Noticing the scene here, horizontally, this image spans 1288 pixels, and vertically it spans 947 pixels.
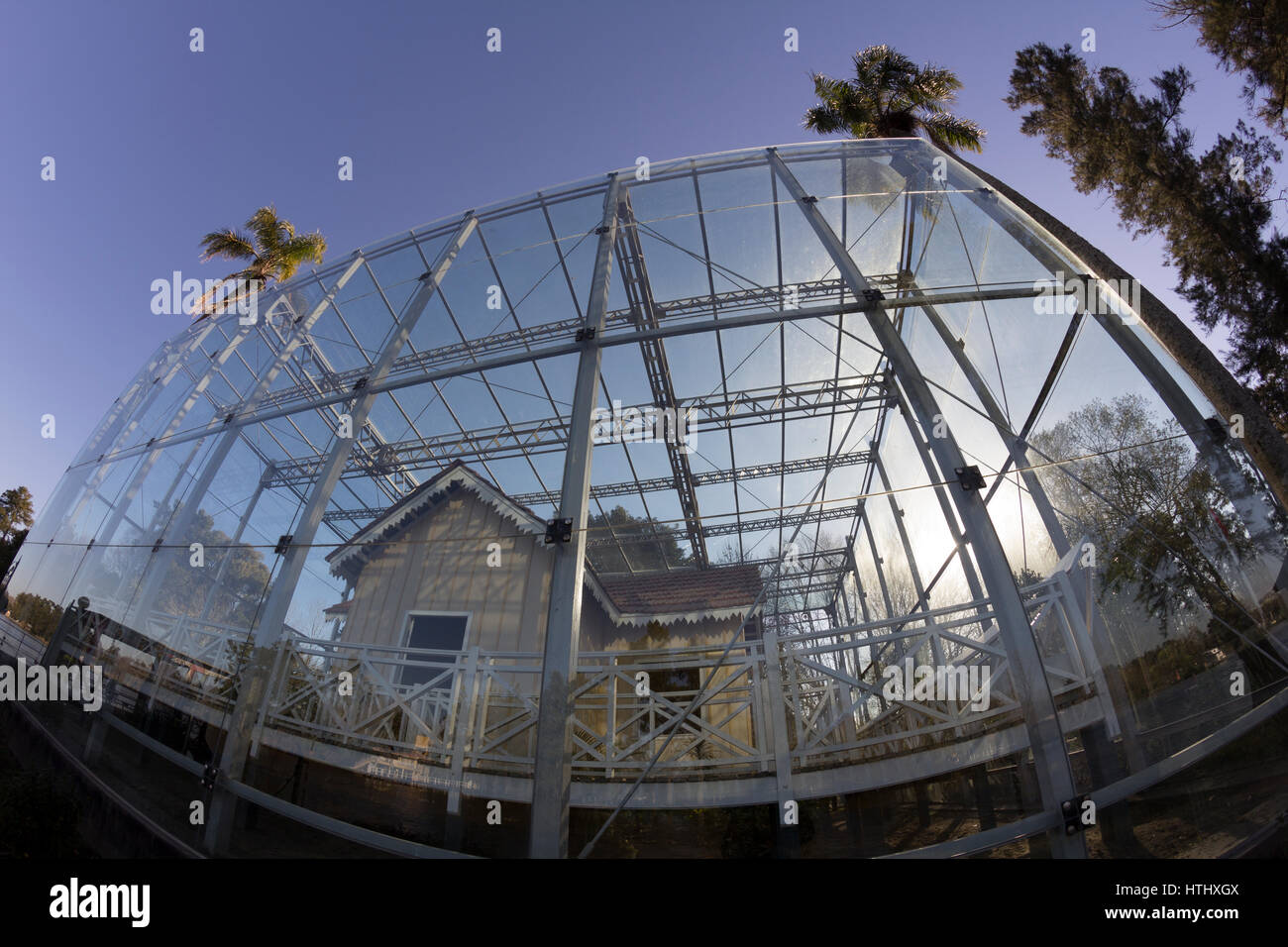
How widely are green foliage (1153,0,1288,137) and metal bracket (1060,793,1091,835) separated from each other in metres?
12.5

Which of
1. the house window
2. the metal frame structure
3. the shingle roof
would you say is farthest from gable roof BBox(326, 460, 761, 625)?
the house window

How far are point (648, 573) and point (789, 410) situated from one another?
4658mm

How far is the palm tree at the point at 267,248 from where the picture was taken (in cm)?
1875

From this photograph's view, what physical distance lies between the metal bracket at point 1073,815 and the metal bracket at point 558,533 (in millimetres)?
3758

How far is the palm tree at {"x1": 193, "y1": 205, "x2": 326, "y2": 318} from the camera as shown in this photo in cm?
1875

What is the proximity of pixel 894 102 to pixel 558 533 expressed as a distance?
14432mm

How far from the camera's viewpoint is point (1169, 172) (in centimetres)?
943

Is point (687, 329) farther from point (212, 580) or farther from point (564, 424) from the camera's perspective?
point (212, 580)

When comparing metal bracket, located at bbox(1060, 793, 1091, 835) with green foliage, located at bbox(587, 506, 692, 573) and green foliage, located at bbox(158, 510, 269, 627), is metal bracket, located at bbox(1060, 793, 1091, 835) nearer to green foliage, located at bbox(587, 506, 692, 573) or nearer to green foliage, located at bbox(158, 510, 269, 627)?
green foliage, located at bbox(587, 506, 692, 573)

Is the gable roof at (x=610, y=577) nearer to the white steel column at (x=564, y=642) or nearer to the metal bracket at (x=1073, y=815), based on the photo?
the white steel column at (x=564, y=642)

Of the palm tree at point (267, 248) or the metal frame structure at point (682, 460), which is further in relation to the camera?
the palm tree at point (267, 248)

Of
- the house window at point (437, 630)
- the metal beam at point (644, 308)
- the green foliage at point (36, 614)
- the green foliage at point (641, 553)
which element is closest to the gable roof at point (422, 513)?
the house window at point (437, 630)
